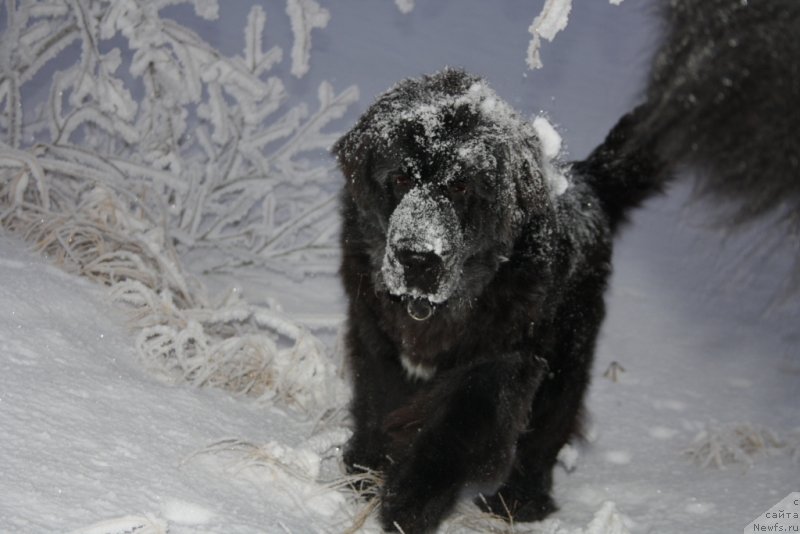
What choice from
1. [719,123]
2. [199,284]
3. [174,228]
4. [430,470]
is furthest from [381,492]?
[174,228]

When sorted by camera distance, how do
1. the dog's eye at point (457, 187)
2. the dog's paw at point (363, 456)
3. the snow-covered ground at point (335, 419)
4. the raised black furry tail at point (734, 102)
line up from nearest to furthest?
the raised black furry tail at point (734, 102)
the snow-covered ground at point (335, 419)
the dog's eye at point (457, 187)
the dog's paw at point (363, 456)

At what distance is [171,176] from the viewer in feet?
15.3

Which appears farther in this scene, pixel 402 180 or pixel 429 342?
pixel 429 342

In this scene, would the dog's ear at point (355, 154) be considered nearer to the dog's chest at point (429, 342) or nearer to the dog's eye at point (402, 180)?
the dog's eye at point (402, 180)

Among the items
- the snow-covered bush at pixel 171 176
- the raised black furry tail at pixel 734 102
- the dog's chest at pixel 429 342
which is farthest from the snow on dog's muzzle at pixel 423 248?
the snow-covered bush at pixel 171 176

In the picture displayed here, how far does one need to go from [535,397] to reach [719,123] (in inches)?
53.3

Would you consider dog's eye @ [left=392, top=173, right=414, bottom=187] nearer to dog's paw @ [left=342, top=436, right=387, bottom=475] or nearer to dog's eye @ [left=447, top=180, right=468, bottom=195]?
dog's eye @ [left=447, top=180, right=468, bottom=195]

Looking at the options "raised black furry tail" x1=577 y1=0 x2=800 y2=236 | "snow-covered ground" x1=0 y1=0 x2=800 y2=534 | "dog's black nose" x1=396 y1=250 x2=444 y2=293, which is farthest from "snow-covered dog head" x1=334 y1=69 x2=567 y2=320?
"raised black furry tail" x1=577 y1=0 x2=800 y2=236

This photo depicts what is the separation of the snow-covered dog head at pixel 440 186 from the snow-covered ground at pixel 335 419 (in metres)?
0.42

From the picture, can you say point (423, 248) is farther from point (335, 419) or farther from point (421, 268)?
point (335, 419)

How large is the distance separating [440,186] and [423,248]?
24 centimetres

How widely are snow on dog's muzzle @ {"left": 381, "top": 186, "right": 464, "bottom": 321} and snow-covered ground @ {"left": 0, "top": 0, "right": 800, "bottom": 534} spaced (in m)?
0.61

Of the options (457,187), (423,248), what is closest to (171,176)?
(457,187)

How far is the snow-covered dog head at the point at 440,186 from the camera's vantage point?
97.3 inches
